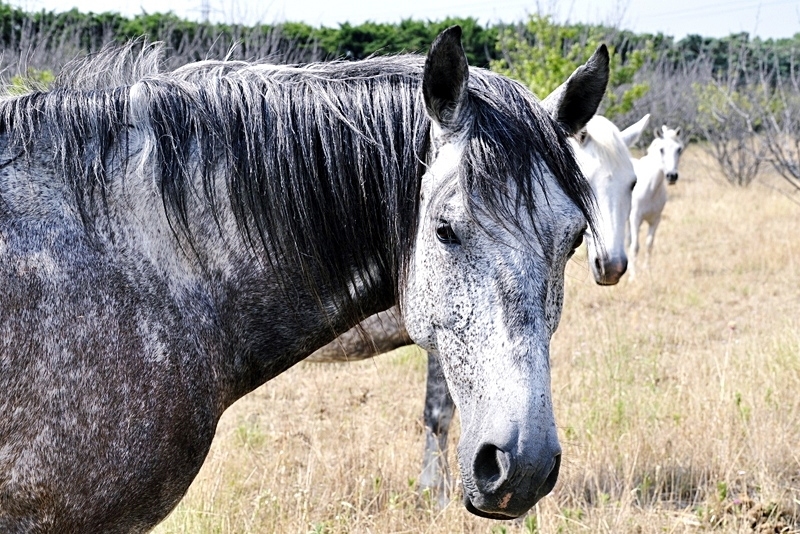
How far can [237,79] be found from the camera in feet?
6.67

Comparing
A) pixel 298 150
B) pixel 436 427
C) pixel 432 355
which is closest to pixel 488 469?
pixel 298 150

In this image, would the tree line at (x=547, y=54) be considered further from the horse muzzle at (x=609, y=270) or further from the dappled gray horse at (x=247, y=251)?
the dappled gray horse at (x=247, y=251)

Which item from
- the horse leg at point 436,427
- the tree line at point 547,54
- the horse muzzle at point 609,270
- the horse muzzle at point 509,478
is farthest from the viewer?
the tree line at point 547,54

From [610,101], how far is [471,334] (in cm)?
1398

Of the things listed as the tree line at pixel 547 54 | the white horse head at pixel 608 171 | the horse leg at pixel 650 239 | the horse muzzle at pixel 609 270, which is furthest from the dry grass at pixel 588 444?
the tree line at pixel 547 54

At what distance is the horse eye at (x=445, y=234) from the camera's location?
1.79 metres

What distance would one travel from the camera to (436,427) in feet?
12.7

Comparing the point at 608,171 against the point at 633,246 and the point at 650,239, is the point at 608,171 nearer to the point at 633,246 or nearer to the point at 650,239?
the point at 633,246

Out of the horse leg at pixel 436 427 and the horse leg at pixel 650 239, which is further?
the horse leg at pixel 650 239

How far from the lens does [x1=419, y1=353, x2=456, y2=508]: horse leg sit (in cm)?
377

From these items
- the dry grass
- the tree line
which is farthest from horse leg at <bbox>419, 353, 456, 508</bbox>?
the tree line

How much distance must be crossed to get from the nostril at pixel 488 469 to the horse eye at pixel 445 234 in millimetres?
476

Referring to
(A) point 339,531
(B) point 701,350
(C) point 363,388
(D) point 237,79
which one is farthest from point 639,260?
(D) point 237,79

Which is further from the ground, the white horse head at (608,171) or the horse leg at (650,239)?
the white horse head at (608,171)
